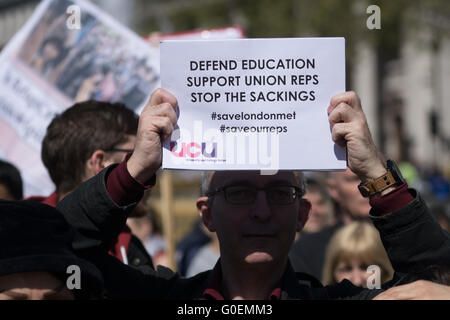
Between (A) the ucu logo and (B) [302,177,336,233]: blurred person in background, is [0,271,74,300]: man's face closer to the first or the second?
(A) the ucu logo

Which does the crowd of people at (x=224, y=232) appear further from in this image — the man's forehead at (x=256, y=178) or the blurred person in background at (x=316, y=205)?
the blurred person in background at (x=316, y=205)

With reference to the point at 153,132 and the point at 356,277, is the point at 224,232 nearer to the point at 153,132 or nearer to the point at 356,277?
the point at 153,132

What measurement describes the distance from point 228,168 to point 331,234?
2.73 m

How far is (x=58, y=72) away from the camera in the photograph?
394 cm

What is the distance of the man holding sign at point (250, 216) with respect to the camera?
232 cm

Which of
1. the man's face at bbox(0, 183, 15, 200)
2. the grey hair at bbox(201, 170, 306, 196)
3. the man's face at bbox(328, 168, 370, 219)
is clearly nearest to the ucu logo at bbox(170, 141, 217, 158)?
the grey hair at bbox(201, 170, 306, 196)

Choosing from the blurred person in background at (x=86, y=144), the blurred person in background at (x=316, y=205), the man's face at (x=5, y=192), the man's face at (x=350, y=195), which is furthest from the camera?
the blurred person in background at (x=316, y=205)

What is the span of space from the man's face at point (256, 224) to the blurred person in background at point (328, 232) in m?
1.90

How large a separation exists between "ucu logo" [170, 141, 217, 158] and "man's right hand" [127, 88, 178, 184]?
0.15 feet

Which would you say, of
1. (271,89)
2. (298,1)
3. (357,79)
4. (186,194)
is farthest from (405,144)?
(271,89)

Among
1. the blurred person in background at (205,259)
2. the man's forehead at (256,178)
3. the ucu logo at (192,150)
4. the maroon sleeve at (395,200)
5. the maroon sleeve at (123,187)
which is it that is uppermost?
the blurred person in background at (205,259)

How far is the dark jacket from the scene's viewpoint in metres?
2.33

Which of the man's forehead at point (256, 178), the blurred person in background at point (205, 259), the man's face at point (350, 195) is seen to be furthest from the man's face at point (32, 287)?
the blurred person in background at point (205, 259)
